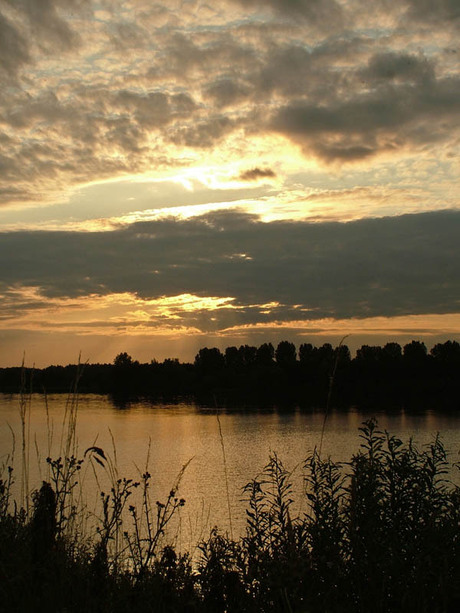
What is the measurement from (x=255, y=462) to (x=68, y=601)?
837 inches

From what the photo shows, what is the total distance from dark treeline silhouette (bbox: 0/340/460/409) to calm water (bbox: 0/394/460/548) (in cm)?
993

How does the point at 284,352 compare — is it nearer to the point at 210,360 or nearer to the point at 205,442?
the point at 210,360

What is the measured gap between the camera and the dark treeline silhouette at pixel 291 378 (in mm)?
60434

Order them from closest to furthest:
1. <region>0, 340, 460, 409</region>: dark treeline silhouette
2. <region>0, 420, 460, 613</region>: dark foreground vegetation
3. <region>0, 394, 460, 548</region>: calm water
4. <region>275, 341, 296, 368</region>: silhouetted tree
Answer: <region>0, 420, 460, 613</region>: dark foreground vegetation
<region>0, 394, 460, 548</region>: calm water
<region>0, 340, 460, 409</region>: dark treeline silhouette
<region>275, 341, 296, 368</region>: silhouetted tree

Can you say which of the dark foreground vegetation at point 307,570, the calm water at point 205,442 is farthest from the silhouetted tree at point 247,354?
the dark foreground vegetation at point 307,570

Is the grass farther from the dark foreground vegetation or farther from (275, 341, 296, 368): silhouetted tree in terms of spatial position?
(275, 341, 296, 368): silhouetted tree

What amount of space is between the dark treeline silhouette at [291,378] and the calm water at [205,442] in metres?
9.93

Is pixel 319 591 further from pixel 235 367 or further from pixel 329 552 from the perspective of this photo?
pixel 235 367

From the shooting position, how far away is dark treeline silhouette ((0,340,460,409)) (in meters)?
60.4

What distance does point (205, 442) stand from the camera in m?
31.0

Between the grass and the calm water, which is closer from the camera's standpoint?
the grass

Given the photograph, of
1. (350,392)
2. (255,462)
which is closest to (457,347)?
(350,392)

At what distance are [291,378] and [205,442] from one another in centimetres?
4087

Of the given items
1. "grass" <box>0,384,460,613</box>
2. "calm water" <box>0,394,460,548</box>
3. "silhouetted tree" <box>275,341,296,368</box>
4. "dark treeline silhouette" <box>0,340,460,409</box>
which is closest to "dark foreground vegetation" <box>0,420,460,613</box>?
"grass" <box>0,384,460,613</box>
